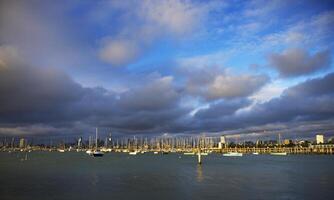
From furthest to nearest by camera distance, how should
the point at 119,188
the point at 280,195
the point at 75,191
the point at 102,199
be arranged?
the point at 119,188, the point at 75,191, the point at 280,195, the point at 102,199

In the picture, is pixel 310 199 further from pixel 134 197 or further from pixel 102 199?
pixel 102 199

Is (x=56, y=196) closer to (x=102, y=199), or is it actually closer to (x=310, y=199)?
(x=102, y=199)

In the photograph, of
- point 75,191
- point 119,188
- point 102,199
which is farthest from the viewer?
point 119,188

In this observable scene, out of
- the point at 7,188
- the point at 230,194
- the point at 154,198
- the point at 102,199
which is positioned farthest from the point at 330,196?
the point at 7,188

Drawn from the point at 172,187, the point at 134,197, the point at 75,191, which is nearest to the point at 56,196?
the point at 75,191

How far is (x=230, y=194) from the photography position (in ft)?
180

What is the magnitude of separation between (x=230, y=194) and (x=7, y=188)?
124 ft

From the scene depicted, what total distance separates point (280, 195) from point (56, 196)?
33.3 metres

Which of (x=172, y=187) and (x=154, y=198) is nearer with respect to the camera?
(x=154, y=198)

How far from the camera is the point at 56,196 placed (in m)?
52.3

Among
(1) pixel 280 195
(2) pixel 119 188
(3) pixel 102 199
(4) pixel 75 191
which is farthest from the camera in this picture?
(2) pixel 119 188

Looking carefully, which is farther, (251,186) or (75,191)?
(251,186)

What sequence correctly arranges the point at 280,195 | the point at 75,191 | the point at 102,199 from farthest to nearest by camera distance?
the point at 75,191
the point at 280,195
the point at 102,199

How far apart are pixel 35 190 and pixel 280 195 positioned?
39178 mm
